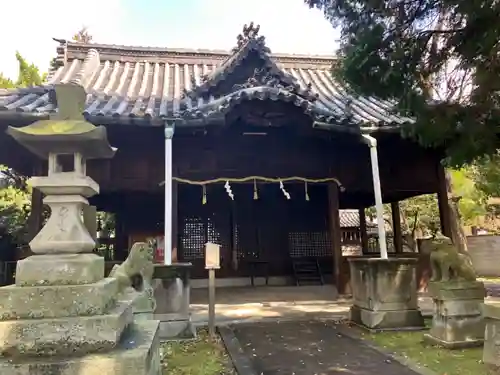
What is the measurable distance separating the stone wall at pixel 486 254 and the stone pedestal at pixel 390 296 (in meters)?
14.7

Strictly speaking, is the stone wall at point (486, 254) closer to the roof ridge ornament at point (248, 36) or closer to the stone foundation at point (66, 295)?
the roof ridge ornament at point (248, 36)

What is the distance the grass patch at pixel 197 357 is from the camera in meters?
4.99

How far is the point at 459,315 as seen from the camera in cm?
583

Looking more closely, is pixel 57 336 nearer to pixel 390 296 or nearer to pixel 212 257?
pixel 212 257

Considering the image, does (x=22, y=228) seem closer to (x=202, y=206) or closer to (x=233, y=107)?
(x=202, y=206)

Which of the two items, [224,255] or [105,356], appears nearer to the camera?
[105,356]

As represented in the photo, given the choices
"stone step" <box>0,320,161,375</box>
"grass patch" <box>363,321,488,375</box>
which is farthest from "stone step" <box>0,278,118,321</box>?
"grass patch" <box>363,321,488,375</box>

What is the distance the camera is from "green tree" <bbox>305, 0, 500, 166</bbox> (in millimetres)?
4980

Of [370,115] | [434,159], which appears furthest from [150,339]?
[434,159]

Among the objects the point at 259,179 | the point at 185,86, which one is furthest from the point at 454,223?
the point at 185,86

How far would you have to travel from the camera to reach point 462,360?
523 centimetres

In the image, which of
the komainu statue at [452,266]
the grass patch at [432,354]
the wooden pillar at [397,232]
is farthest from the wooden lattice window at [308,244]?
the komainu statue at [452,266]

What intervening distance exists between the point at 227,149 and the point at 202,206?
Result: 4.07 meters

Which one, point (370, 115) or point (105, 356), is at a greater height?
point (370, 115)
